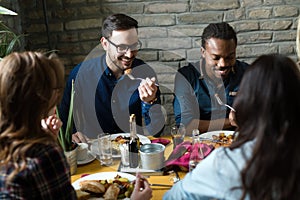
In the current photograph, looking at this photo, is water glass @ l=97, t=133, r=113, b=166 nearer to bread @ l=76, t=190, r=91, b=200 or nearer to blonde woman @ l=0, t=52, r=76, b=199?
bread @ l=76, t=190, r=91, b=200

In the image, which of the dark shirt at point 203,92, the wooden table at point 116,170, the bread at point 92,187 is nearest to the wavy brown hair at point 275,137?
the wooden table at point 116,170

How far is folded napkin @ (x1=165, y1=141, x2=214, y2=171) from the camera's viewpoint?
150 cm

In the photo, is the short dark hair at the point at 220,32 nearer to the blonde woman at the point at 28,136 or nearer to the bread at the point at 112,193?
the bread at the point at 112,193

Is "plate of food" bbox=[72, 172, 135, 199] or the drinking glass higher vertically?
Answer: the drinking glass

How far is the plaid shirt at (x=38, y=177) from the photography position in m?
1.00

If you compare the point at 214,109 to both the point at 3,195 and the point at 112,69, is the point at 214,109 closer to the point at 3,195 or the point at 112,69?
the point at 112,69

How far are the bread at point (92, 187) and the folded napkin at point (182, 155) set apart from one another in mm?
A: 298

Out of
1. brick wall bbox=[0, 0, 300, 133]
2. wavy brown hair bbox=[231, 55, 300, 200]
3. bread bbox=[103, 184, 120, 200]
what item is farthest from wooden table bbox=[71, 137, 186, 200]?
brick wall bbox=[0, 0, 300, 133]

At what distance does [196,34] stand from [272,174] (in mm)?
1839

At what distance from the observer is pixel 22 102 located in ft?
3.42

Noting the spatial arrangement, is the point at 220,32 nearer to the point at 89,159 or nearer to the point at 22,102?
the point at 89,159

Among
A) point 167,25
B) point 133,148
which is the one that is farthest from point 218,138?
point 167,25

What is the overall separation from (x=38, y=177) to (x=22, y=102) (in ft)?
0.70

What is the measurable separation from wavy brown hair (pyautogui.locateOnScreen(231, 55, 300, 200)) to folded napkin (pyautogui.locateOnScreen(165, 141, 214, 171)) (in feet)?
1.77
